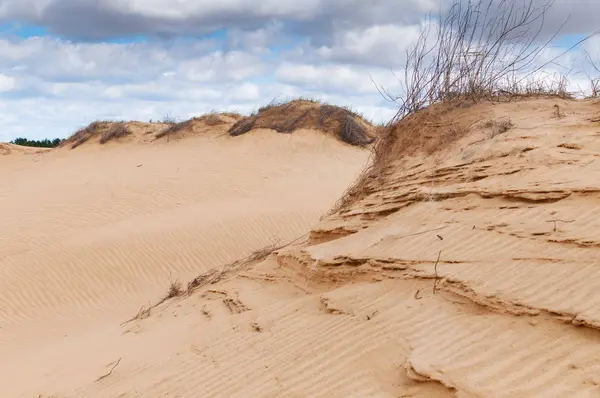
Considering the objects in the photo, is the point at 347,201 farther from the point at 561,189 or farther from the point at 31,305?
the point at 31,305

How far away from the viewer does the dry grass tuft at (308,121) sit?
23.9 meters

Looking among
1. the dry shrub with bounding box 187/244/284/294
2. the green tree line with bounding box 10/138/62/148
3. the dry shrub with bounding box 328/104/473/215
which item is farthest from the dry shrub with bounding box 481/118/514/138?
the green tree line with bounding box 10/138/62/148

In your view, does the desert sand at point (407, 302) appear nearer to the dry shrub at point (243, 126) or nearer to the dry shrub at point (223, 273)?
the dry shrub at point (223, 273)

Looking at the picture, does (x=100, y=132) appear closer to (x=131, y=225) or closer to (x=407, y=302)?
(x=131, y=225)

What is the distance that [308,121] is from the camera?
24.2 metres

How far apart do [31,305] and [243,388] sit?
8.78m

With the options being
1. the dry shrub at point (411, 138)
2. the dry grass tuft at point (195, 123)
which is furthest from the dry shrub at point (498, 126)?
the dry grass tuft at point (195, 123)

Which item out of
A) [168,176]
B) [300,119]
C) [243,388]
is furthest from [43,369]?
[300,119]

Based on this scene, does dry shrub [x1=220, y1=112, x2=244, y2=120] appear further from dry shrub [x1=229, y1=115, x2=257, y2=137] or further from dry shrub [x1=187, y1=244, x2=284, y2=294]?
dry shrub [x1=187, y1=244, x2=284, y2=294]

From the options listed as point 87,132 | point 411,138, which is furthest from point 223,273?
point 87,132

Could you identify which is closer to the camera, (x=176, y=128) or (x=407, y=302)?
(x=407, y=302)

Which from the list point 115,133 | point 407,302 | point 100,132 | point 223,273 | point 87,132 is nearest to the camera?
point 407,302

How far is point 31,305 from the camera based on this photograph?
1270 cm

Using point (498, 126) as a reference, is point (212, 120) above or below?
above
